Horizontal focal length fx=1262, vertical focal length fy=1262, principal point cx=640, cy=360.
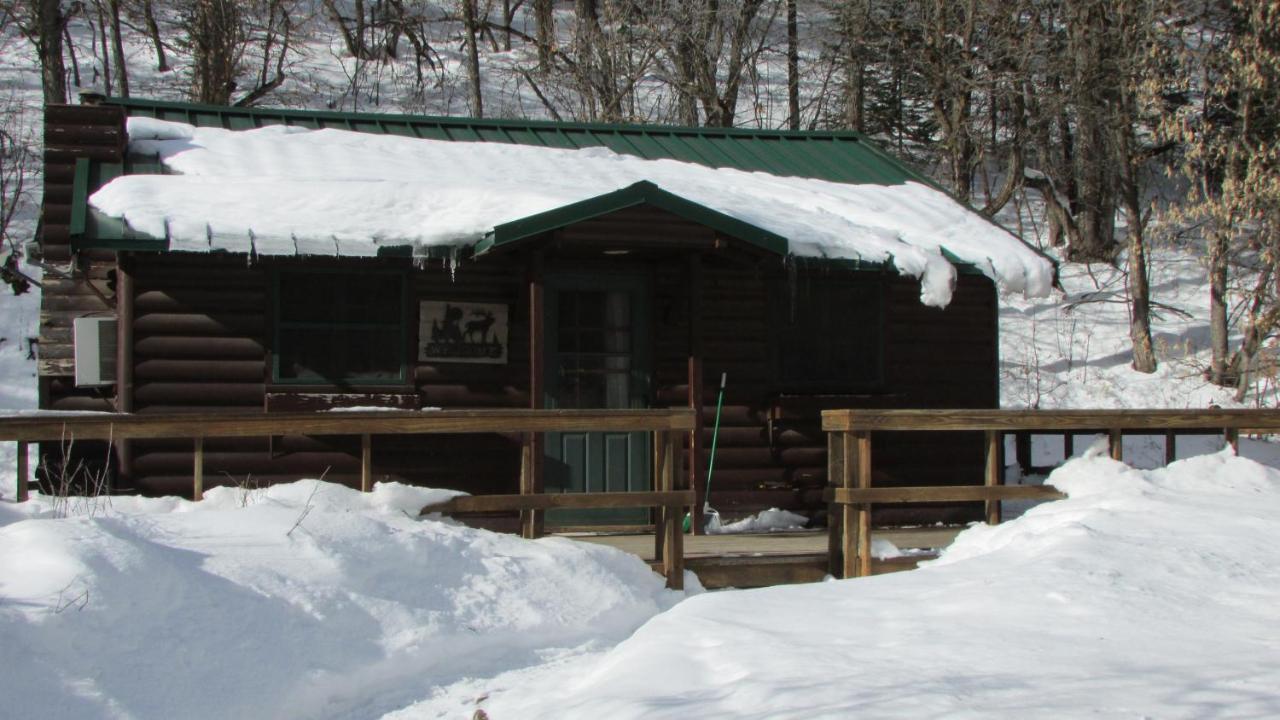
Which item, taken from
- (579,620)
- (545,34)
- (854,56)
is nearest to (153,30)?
(545,34)

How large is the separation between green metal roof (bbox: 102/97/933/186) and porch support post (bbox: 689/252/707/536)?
2983mm

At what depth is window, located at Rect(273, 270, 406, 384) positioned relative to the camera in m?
10.1

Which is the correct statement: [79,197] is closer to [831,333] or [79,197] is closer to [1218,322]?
[831,333]

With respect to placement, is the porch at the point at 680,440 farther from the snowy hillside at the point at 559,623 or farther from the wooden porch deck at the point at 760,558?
the snowy hillside at the point at 559,623

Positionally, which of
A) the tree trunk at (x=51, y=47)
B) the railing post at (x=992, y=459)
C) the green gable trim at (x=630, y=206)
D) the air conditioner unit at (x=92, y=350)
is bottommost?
the railing post at (x=992, y=459)

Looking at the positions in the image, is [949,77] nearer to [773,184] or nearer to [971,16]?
[971,16]

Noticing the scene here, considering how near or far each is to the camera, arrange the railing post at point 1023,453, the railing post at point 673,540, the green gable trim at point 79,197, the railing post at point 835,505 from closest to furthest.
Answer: the railing post at point 673,540
the railing post at point 835,505
the green gable trim at point 79,197
the railing post at point 1023,453

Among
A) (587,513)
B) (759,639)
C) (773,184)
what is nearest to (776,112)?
(773,184)

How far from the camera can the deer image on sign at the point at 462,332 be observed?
10.3 m

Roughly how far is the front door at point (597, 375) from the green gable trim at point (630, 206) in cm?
130

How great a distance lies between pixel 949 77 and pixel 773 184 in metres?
11.1

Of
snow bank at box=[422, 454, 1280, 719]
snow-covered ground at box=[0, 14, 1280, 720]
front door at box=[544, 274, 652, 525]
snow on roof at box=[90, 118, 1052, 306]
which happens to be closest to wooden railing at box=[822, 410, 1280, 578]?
snow-covered ground at box=[0, 14, 1280, 720]

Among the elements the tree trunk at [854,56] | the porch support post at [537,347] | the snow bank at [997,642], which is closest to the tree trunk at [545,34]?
the tree trunk at [854,56]

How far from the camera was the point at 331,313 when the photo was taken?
10109mm
